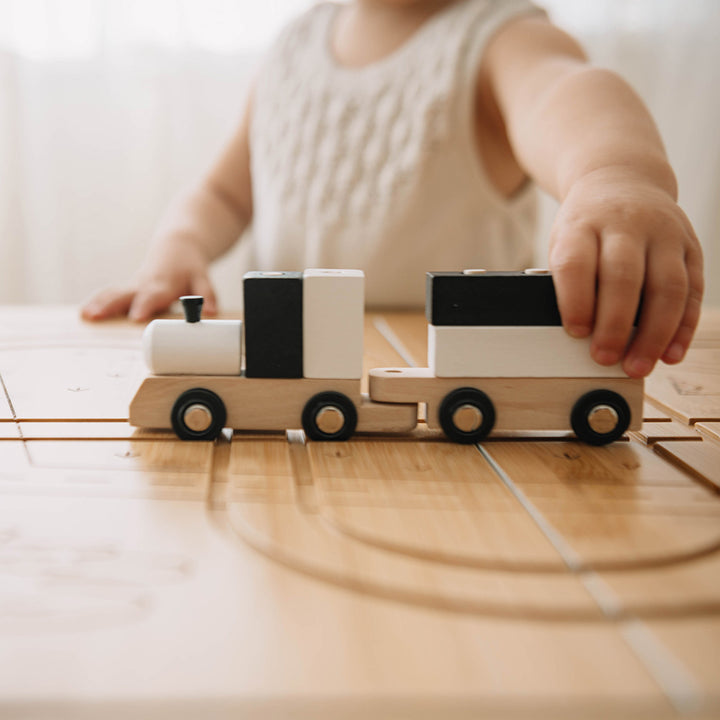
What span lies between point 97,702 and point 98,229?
5.93 ft

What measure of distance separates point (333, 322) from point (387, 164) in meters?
0.73

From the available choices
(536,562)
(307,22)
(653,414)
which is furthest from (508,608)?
(307,22)

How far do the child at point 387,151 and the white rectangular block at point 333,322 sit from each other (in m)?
0.37

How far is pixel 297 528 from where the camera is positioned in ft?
1.21

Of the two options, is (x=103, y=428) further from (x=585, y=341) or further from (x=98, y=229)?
(x=98, y=229)

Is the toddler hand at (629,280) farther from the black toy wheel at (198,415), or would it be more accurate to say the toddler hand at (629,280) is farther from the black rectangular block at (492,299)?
the black toy wheel at (198,415)

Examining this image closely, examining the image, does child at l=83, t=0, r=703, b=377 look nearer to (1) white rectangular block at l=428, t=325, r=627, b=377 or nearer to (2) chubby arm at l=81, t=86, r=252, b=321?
(2) chubby arm at l=81, t=86, r=252, b=321

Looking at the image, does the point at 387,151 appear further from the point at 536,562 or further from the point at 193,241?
the point at 536,562

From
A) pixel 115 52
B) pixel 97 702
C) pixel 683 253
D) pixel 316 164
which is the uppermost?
pixel 115 52

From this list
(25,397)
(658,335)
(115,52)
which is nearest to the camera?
(658,335)

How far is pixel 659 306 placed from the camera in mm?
500

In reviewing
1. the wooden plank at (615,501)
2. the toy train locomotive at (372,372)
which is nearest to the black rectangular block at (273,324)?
the toy train locomotive at (372,372)

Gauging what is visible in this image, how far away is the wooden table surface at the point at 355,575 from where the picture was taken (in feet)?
0.81

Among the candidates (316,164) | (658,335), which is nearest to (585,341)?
(658,335)
